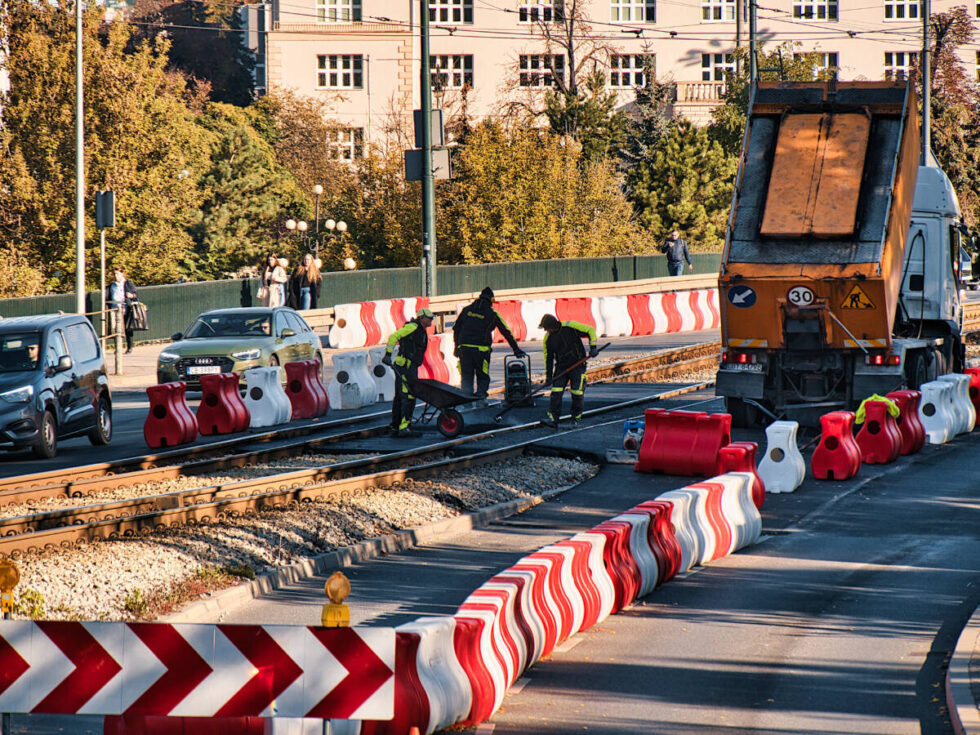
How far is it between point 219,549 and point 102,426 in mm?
8074

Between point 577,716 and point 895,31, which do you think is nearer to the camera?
point 577,716

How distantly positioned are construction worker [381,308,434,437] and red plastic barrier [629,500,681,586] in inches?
293

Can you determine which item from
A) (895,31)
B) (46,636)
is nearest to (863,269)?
(46,636)

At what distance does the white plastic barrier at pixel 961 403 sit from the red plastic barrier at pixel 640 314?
51.9ft

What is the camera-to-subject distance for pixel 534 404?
901 inches

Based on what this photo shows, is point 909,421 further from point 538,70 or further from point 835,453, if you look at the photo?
point 538,70

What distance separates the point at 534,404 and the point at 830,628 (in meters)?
12.7

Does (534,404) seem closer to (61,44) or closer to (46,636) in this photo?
(46,636)

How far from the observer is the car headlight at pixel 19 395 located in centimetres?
1791

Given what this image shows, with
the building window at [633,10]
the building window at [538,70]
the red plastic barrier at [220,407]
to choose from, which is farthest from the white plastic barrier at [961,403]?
the building window at [633,10]

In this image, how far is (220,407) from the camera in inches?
813

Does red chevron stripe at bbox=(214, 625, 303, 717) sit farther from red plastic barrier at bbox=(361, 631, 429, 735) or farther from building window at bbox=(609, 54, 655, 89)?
building window at bbox=(609, 54, 655, 89)

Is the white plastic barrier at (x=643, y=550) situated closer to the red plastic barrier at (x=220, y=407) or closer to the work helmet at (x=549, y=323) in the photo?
the work helmet at (x=549, y=323)

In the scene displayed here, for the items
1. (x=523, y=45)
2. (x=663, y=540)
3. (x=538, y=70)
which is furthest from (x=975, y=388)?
(x=523, y=45)
